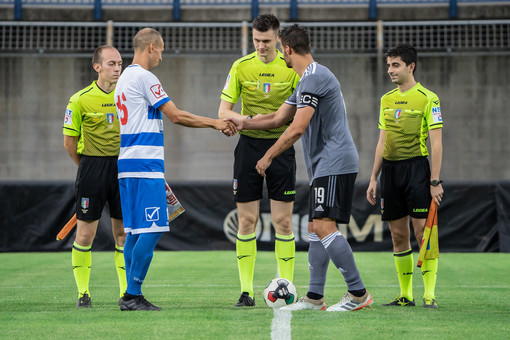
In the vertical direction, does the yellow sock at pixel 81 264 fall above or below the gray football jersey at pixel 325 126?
below

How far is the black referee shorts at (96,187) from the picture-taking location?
7.25 meters

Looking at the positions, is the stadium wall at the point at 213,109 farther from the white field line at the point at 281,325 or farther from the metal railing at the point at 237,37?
the white field line at the point at 281,325

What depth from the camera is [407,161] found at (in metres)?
7.30

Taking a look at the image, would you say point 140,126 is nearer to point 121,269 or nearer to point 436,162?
point 121,269

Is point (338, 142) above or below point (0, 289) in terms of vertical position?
above

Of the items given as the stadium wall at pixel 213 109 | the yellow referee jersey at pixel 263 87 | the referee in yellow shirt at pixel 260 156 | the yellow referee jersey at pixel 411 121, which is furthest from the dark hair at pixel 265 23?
the stadium wall at pixel 213 109

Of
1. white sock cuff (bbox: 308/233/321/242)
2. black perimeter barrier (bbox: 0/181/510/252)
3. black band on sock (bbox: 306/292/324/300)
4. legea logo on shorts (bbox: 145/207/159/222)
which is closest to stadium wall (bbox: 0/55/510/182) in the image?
black perimeter barrier (bbox: 0/181/510/252)

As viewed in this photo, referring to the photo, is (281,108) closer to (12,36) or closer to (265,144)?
(265,144)

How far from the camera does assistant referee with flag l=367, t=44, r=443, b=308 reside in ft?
23.6

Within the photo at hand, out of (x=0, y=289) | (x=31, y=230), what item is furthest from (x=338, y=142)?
(x=31, y=230)

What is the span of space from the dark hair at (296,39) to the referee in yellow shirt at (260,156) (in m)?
0.61

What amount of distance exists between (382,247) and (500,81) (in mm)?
6118

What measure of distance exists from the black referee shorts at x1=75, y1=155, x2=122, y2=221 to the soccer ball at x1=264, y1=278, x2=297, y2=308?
1803mm

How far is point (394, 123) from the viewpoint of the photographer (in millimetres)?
7359
